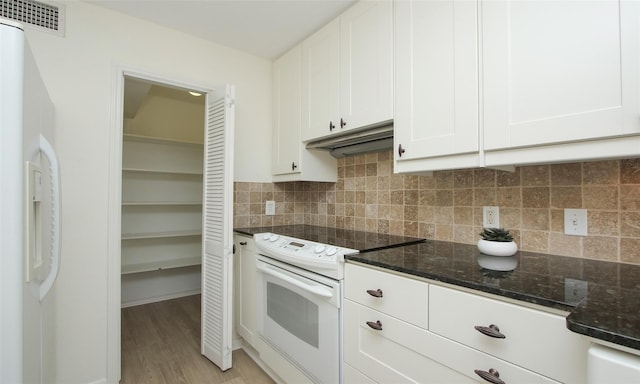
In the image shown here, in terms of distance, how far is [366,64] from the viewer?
1669mm

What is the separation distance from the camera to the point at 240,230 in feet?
7.23

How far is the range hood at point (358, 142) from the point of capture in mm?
1721

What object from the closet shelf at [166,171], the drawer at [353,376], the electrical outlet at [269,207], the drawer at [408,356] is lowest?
the drawer at [353,376]

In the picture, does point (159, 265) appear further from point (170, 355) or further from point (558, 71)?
point (558, 71)

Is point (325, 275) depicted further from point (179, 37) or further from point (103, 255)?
point (179, 37)

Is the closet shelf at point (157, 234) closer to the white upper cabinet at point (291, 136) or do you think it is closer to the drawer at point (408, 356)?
the white upper cabinet at point (291, 136)

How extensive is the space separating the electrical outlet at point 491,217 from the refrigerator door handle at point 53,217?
1.89m

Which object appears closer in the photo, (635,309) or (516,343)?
(635,309)

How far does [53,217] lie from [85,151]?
0.78 meters

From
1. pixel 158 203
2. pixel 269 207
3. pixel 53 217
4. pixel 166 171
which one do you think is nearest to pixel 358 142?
pixel 269 207

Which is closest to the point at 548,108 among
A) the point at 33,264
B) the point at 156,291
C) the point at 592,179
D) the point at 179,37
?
the point at 592,179

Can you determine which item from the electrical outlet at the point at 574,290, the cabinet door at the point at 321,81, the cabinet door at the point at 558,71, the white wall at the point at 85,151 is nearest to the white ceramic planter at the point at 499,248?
the electrical outlet at the point at 574,290

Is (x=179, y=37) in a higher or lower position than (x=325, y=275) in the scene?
higher

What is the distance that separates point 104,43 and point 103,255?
4.33 feet
